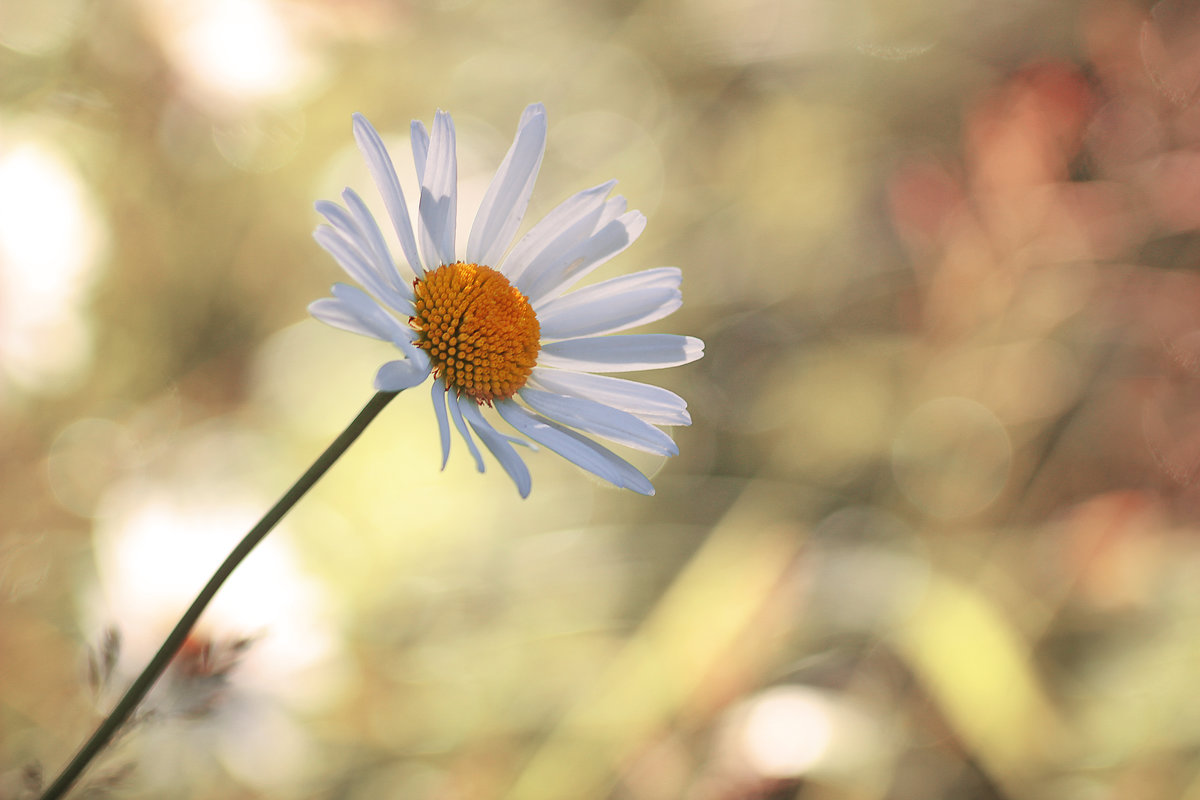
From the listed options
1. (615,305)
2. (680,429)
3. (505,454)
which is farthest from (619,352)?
(680,429)

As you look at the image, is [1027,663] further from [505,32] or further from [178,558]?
[505,32]

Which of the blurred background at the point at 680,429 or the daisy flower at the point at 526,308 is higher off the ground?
the blurred background at the point at 680,429

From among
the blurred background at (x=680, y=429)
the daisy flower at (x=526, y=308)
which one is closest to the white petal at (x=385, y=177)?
the daisy flower at (x=526, y=308)

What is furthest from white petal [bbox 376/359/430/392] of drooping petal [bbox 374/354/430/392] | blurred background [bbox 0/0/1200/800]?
blurred background [bbox 0/0/1200/800]

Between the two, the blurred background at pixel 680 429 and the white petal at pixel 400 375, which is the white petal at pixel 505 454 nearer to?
the white petal at pixel 400 375

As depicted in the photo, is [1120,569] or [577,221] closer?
[577,221]

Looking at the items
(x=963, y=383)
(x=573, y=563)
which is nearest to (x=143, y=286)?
(x=573, y=563)

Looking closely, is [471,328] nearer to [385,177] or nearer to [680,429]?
[385,177]
